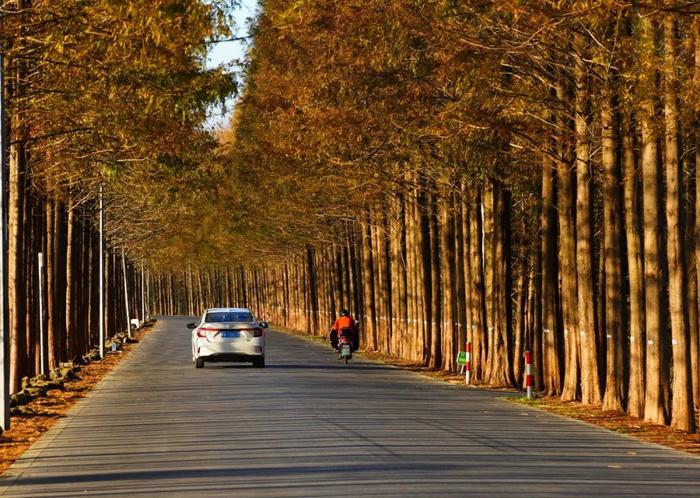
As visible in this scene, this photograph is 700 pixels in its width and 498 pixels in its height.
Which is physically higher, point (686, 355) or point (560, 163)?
point (560, 163)

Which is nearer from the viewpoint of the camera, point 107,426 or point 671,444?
point 671,444

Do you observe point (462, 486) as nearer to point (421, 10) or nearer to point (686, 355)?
point (686, 355)

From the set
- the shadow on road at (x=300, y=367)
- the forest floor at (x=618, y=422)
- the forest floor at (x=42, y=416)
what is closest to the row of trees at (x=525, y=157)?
the forest floor at (x=618, y=422)

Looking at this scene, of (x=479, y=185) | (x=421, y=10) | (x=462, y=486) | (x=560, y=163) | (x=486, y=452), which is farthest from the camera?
(x=479, y=185)

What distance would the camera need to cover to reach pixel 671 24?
847 inches

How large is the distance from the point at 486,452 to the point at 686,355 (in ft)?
20.3

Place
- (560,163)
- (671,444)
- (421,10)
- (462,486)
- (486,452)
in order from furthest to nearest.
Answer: (560,163) → (421,10) → (671,444) → (486,452) → (462,486)

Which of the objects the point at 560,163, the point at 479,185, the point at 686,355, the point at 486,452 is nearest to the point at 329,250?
the point at 479,185

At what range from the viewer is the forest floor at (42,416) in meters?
19.1

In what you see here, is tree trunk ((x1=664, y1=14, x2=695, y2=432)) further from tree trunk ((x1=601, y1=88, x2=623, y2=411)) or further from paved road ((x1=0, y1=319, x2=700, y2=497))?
tree trunk ((x1=601, y1=88, x2=623, y2=411))

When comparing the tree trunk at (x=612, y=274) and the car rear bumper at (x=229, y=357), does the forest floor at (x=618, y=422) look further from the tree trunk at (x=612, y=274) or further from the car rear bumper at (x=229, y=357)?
the car rear bumper at (x=229, y=357)

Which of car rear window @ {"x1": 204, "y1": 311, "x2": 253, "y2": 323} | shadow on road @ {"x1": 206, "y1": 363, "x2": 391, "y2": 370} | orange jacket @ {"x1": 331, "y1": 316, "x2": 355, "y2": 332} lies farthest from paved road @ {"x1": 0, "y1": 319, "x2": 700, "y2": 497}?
orange jacket @ {"x1": 331, "y1": 316, "x2": 355, "y2": 332}

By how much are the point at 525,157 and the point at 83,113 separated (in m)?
8.92

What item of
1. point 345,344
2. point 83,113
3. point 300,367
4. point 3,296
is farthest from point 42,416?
point 345,344
